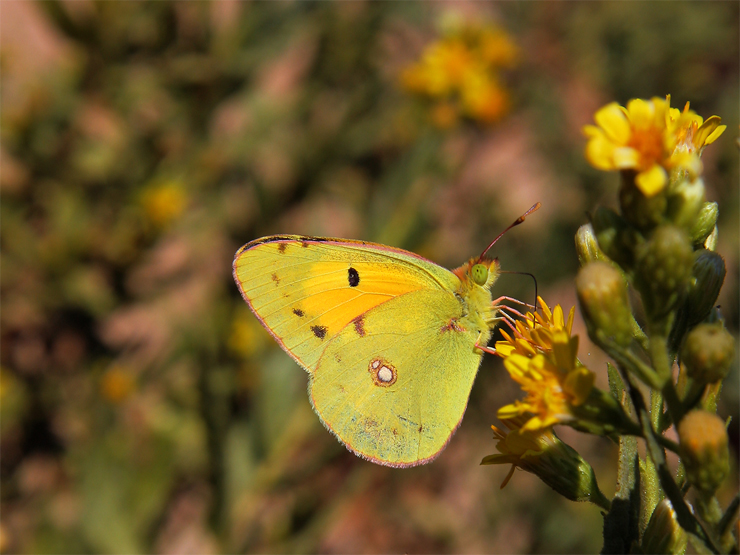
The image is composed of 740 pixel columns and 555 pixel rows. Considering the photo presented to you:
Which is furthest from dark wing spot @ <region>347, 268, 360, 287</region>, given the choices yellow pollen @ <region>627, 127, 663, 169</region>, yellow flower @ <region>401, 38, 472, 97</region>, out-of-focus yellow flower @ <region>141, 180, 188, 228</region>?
yellow flower @ <region>401, 38, 472, 97</region>

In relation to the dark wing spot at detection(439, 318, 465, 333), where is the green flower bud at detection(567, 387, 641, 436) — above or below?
above

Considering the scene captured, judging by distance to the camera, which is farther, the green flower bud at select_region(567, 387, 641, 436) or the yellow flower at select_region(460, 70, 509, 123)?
the yellow flower at select_region(460, 70, 509, 123)

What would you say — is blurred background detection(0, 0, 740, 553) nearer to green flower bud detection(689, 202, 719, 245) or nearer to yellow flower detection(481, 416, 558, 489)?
yellow flower detection(481, 416, 558, 489)

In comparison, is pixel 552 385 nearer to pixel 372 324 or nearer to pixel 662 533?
pixel 662 533

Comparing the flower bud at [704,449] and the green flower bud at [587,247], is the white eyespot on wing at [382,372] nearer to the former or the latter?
the green flower bud at [587,247]

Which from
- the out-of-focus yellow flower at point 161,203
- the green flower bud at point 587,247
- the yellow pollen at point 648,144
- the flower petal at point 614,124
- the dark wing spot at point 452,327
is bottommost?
the out-of-focus yellow flower at point 161,203

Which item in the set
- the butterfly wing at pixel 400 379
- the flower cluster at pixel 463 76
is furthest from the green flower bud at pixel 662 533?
the flower cluster at pixel 463 76

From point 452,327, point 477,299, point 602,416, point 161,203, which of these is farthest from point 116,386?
point 602,416
